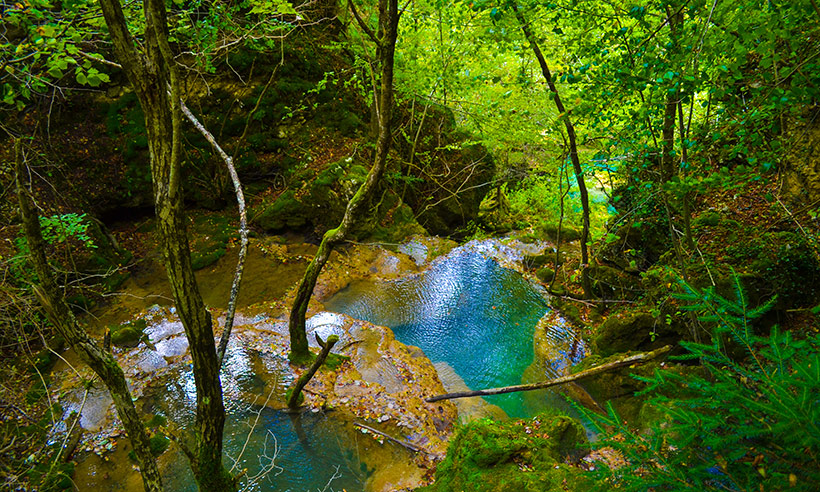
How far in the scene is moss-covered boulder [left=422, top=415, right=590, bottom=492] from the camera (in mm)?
3275

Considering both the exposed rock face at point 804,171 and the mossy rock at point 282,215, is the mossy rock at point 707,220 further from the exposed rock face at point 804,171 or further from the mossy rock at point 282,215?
the mossy rock at point 282,215

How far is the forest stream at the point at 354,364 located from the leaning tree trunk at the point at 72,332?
0.29 meters

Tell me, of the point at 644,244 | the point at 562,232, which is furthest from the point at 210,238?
the point at 562,232

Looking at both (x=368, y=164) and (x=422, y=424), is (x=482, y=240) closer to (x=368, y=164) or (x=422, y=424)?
(x=368, y=164)

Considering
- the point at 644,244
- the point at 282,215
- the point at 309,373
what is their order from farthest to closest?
1. the point at 282,215
2. the point at 644,244
3. the point at 309,373

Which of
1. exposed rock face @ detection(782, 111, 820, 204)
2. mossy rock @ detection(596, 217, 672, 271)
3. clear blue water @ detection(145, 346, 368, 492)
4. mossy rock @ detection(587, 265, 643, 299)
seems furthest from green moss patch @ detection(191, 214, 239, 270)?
exposed rock face @ detection(782, 111, 820, 204)

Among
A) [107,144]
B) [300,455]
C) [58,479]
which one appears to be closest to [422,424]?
[300,455]

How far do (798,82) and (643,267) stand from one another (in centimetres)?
588

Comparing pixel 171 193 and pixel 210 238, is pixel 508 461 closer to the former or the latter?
pixel 171 193

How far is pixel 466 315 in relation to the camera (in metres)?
8.59

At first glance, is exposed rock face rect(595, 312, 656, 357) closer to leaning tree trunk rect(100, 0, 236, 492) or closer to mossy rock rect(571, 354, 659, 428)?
mossy rock rect(571, 354, 659, 428)

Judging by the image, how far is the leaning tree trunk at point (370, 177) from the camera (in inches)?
170

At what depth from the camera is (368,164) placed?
1251 cm

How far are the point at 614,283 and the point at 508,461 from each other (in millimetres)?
5618
